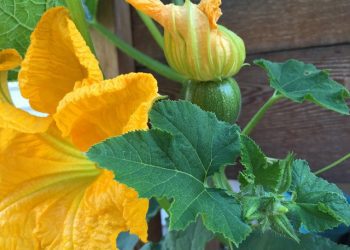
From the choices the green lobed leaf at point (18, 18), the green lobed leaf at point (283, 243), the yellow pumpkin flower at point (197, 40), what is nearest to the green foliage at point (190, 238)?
the green lobed leaf at point (283, 243)

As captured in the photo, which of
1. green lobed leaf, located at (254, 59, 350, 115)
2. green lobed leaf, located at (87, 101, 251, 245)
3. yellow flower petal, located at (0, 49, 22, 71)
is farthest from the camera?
green lobed leaf, located at (254, 59, 350, 115)

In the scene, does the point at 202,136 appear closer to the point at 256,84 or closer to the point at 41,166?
the point at 41,166

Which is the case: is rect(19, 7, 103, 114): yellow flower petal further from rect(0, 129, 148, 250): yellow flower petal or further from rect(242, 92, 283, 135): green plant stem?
rect(242, 92, 283, 135): green plant stem

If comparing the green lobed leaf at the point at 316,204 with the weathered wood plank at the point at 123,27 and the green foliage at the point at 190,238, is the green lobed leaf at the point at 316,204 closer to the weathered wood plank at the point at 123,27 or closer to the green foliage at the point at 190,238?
the green foliage at the point at 190,238

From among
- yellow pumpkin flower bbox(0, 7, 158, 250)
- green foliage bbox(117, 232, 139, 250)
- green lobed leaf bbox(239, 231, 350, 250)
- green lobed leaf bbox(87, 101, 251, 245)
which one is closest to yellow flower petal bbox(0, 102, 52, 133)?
yellow pumpkin flower bbox(0, 7, 158, 250)

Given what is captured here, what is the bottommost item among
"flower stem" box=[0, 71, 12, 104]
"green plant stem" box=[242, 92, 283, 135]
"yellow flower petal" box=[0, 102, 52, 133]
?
"green plant stem" box=[242, 92, 283, 135]

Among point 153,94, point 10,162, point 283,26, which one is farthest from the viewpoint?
point 283,26

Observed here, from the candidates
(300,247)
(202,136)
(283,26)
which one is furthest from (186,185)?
(283,26)
